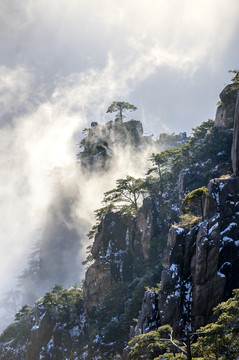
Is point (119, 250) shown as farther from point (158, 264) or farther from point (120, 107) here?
point (120, 107)

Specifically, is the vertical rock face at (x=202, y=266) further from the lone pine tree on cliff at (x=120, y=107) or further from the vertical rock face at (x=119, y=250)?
the lone pine tree on cliff at (x=120, y=107)

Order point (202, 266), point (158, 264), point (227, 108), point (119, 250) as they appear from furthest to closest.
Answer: point (119, 250) < point (227, 108) < point (158, 264) < point (202, 266)

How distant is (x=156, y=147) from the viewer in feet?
335

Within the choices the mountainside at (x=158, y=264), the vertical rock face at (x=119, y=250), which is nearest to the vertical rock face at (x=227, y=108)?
the mountainside at (x=158, y=264)

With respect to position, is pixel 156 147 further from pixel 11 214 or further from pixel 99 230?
pixel 11 214

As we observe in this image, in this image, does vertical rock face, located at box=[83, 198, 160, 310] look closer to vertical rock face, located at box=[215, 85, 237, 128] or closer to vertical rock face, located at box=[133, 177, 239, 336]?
vertical rock face, located at box=[215, 85, 237, 128]

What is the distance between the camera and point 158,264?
43.2 m

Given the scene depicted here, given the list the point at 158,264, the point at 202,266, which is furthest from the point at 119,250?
the point at 202,266

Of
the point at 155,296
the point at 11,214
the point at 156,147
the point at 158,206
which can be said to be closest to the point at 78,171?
the point at 156,147

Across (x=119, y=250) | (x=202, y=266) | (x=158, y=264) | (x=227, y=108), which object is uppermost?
(x=227, y=108)

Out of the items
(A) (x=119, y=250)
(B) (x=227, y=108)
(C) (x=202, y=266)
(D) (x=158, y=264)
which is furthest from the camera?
(A) (x=119, y=250)

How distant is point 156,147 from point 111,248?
189 feet

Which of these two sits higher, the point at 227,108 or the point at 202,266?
the point at 227,108

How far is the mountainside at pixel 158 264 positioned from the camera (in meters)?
27.0
